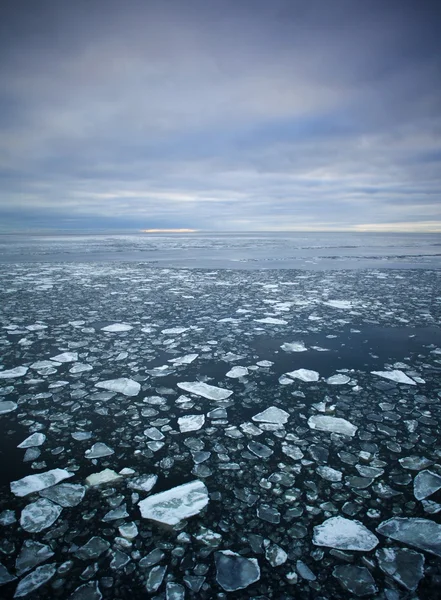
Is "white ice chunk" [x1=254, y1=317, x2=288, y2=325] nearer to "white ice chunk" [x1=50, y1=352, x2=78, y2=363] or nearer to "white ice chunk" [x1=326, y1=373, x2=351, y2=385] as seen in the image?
"white ice chunk" [x1=326, y1=373, x2=351, y2=385]

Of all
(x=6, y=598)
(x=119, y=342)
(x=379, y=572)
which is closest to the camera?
(x=6, y=598)

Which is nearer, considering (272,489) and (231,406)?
(272,489)

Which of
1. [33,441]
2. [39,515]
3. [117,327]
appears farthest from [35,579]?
[117,327]

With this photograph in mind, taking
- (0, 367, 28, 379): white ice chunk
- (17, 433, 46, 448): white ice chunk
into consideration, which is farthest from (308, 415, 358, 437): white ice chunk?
(0, 367, 28, 379): white ice chunk

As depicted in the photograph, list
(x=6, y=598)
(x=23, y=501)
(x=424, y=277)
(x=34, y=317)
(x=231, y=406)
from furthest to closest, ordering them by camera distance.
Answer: (x=424, y=277)
(x=34, y=317)
(x=231, y=406)
(x=23, y=501)
(x=6, y=598)

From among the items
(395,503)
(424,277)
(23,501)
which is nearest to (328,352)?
(395,503)

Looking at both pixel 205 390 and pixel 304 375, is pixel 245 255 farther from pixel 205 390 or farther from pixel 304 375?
pixel 205 390

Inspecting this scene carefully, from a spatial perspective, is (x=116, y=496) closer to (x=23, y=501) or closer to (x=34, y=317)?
(x=23, y=501)
